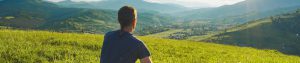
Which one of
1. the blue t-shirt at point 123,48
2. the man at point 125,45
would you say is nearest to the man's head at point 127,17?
the man at point 125,45

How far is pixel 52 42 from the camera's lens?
2348cm

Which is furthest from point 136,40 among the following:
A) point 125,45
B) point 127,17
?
point 127,17

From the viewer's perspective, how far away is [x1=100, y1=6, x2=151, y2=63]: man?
7523mm

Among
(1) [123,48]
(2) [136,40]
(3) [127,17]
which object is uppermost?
(3) [127,17]

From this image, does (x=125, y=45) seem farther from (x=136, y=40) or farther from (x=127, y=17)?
(x=127, y=17)

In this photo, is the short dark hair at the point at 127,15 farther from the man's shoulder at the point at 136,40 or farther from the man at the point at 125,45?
the man's shoulder at the point at 136,40

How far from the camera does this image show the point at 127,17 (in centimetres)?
747

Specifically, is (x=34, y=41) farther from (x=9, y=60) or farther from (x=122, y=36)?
(x=122, y=36)

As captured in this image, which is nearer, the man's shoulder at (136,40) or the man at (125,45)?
the man at (125,45)

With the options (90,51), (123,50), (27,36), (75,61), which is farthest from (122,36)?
(27,36)

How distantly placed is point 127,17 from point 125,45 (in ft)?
1.97

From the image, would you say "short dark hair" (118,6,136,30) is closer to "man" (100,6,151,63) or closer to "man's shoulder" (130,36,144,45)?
"man" (100,6,151,63)

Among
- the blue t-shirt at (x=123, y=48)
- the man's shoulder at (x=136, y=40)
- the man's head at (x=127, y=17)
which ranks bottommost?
the blue t-shirt at (x=123, y=48)

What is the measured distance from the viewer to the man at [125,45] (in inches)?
296
